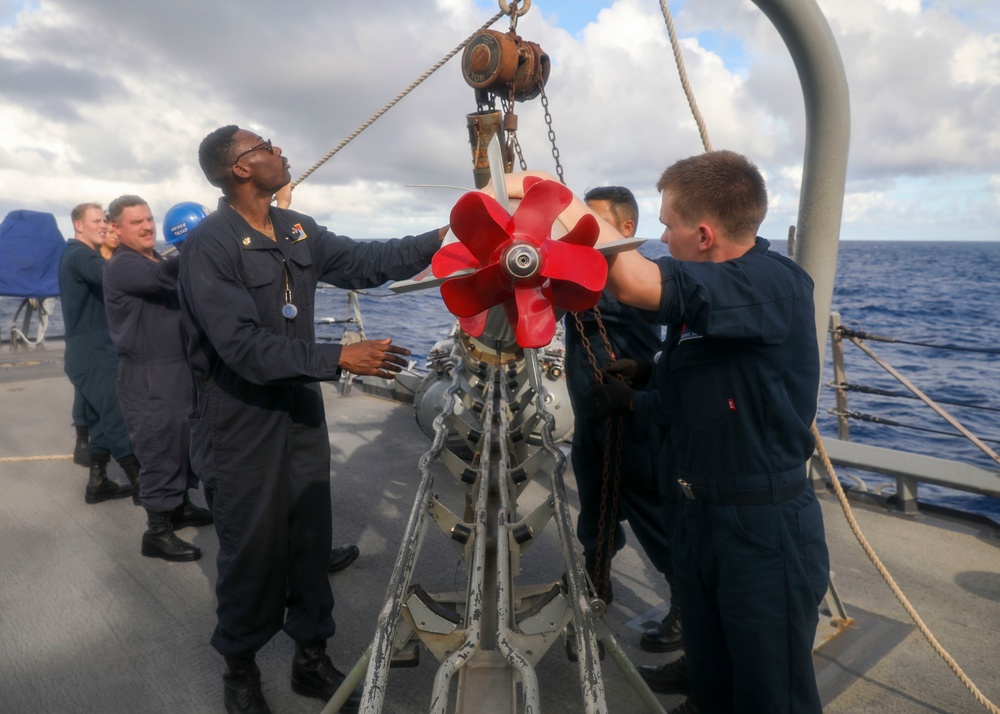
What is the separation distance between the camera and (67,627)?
11.4ft

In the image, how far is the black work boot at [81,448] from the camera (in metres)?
5.78

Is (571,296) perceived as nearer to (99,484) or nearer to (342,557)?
(342,557)

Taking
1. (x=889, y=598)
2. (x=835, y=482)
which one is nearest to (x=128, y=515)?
(x=835, y=482)

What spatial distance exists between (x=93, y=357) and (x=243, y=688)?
129 inches

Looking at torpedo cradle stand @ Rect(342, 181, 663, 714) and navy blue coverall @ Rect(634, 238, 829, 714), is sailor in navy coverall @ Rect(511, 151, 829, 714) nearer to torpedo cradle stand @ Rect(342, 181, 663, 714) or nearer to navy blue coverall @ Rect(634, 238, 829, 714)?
navy blue coverall @ Rect(634, 238, 829, 714)

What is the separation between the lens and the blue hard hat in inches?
168

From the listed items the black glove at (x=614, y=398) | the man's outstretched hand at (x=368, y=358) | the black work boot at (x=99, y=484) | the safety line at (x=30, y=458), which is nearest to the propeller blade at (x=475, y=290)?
the man's outstretched hand at (x=368, y=358)

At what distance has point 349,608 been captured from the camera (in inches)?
143

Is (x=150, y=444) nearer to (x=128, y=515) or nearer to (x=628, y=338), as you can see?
(x=128, y=515)

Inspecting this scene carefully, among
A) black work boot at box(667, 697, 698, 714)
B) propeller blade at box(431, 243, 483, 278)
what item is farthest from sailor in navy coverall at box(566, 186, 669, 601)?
propeller blade at box(431, 243, 483, 278)

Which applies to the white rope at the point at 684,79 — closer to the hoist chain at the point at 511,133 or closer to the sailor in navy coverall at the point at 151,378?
the hoist chain at the point at 511,133

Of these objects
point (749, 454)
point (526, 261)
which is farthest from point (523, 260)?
point (749, 454)

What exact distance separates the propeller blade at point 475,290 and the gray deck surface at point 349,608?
1.45 meters

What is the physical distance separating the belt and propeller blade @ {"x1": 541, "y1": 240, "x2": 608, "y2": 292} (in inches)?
34.0
